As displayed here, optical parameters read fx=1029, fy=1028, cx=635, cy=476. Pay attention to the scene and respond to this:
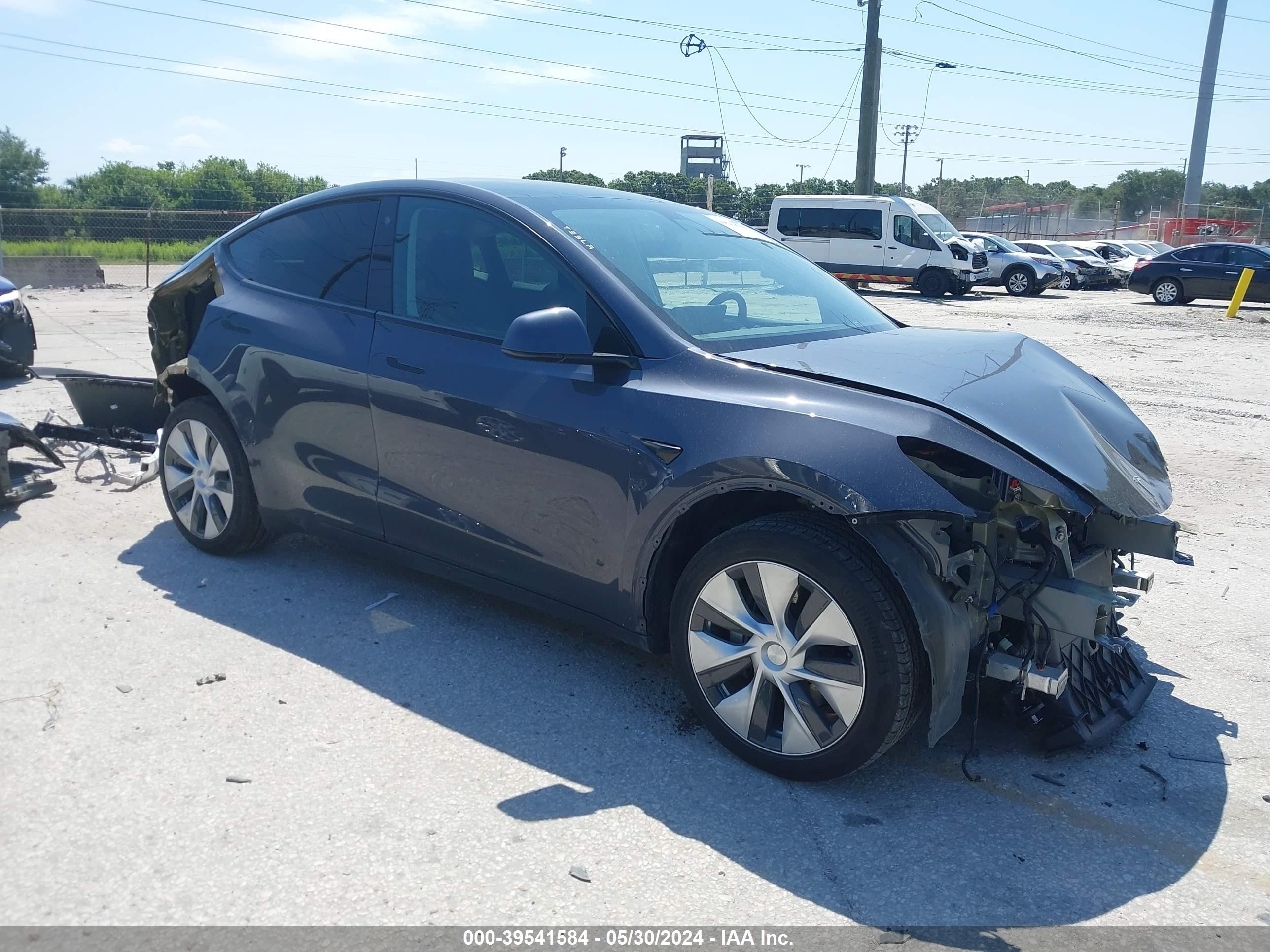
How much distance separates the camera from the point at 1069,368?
4.05m

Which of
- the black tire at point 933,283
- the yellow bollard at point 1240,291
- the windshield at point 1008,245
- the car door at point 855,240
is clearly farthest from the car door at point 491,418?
the windshield at point 1008,245

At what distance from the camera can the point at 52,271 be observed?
21234 millimetres

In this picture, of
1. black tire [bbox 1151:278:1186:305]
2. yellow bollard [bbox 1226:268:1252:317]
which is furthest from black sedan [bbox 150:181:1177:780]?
black tire [bbox 1151:278:1186:305]

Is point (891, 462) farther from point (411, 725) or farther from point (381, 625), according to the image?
point (381, 625)

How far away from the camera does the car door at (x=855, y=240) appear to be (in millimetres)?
26547

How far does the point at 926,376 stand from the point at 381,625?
2370mm

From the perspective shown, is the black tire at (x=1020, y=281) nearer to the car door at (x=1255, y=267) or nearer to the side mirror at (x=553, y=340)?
the car door at (x=1255, y=267)

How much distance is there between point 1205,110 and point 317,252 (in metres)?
54.3

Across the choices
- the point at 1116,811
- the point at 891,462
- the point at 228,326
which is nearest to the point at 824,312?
the point at 891,462

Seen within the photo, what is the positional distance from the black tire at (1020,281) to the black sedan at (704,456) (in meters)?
25.9

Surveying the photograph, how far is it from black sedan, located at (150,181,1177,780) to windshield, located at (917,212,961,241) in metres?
23.3

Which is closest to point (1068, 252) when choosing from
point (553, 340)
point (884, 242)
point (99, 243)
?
point (884, 242)

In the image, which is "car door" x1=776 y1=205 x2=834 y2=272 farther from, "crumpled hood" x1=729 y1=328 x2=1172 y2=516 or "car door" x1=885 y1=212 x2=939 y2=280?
"crumpled hood" x1=729 y1=328 x2=1172 y2=516

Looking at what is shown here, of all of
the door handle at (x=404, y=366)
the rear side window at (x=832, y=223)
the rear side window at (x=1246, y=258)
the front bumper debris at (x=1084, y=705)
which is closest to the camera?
the front bumper debris at (x=1084, y=705)
